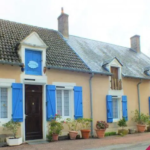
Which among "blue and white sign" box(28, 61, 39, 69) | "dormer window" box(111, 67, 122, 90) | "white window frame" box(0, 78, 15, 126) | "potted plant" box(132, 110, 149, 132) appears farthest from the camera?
"potted plant" box(132, 110, 149, 132)

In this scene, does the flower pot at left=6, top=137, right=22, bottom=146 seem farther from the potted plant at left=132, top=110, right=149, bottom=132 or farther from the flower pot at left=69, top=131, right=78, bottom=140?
the potted plant at left=132, top=110, right=149, bottom=132

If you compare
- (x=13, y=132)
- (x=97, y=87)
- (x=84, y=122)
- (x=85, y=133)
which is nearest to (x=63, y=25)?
(x=97, y=87)

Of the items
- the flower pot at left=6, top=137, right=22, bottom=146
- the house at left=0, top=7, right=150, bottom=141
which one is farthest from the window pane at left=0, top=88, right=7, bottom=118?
the flower pot at left=6, top=137, right=22, bottom=146

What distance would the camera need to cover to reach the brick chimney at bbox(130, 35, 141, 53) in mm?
20625

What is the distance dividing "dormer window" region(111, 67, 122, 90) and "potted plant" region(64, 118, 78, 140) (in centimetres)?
359

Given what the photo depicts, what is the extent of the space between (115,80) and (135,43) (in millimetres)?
8168

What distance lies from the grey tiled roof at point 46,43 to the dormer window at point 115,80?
2.30 m

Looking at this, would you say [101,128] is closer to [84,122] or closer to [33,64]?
[84,122]

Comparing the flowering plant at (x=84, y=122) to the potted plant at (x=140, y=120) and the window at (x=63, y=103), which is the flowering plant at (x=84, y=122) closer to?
the window at (x=63, y=103)

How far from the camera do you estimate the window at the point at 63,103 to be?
1150 centimetres

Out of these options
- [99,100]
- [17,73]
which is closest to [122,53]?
[99,100]

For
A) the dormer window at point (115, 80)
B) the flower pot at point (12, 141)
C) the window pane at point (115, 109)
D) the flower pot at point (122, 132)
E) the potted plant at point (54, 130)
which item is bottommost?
the flower pot at point (122, 132)

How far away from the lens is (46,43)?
13016mm

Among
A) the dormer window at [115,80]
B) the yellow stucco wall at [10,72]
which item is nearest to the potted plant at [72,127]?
the yellow stucco wall at [10,72]
